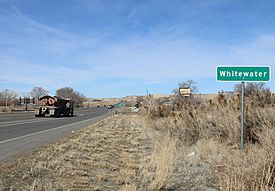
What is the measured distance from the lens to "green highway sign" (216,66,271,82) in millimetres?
9078

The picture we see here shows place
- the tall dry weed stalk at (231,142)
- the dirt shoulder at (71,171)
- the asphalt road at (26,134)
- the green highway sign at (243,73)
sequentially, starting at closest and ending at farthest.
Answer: the tall dry weed stalk at (231,142), the dirt shoulder at (71,171), the green highway sign at (243,73), the asphalt road at (26,134)

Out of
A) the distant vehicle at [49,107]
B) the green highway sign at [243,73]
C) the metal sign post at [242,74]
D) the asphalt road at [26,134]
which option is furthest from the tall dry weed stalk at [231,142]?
the distant vehicle at [49,107]

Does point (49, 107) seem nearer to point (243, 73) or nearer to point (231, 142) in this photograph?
point (231, 142)

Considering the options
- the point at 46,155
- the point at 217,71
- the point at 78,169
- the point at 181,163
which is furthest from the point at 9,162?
the point at 217,71

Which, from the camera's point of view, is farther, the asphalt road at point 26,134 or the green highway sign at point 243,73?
the asphalt road at point 26,134

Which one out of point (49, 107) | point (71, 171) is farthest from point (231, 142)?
point (49, 107)

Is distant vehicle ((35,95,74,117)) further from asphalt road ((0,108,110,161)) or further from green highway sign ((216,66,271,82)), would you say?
green highway sign ((216,66,271,82))

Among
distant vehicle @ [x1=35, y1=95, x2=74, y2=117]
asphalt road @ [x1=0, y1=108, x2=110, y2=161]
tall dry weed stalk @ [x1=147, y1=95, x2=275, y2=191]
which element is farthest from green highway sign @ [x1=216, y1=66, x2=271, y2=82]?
distant vehicle @ [x1=35, y1=95, x2=74, y2=117]

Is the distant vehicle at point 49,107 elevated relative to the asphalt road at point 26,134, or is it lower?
elevated

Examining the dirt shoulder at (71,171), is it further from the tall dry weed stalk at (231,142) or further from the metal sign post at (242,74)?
the metal sign post at (242,74)

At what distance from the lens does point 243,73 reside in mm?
9234

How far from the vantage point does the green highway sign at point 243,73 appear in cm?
908

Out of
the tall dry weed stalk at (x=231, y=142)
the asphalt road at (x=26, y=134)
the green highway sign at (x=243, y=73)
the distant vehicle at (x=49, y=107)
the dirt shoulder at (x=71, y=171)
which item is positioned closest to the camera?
the tall dry weed stalk at (x=231, y=142)

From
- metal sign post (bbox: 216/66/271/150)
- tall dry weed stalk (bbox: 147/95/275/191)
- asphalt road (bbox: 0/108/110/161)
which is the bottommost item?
asphalt road (bbox: 0/108/110/161)
